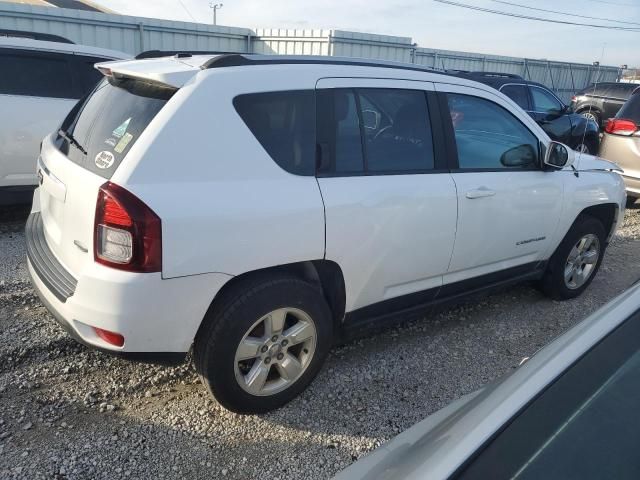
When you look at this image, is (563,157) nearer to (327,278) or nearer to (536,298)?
(536,298)

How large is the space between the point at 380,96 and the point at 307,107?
0.54 m

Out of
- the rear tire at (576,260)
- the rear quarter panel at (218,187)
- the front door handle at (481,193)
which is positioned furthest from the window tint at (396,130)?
the rear tire at (576,260)

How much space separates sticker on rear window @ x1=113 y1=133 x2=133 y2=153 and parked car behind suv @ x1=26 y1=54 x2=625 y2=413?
11 mm

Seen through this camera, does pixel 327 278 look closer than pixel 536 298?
Yes

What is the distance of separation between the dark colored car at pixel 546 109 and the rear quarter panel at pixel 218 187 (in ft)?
26.5

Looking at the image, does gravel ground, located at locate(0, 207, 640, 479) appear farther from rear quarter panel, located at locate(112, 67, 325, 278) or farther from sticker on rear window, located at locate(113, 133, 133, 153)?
sticker on rear window, located at locate(113, 133, 133, 153)

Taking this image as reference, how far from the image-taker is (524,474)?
116cm

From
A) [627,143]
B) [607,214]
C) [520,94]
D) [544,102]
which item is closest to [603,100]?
[544,102]

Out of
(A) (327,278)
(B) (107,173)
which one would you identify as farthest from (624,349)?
(B) (107,173)

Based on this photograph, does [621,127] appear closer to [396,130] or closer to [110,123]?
[396,130]

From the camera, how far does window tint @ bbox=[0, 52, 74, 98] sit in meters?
5.16

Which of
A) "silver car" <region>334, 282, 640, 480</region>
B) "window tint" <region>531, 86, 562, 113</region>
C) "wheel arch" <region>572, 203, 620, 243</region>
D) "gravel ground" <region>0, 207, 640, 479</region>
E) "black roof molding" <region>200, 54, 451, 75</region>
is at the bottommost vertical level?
"gravel ground" <region>0, 207, 640, 479</region>

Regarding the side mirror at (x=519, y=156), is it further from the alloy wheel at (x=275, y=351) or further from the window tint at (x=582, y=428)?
the window tint at (x=582, y=428)

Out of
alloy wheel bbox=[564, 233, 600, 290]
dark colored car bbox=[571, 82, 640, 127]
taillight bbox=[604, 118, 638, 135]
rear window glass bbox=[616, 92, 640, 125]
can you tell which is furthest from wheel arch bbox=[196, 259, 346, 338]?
dark colored car bbox=[571, 82, 640, 127]
